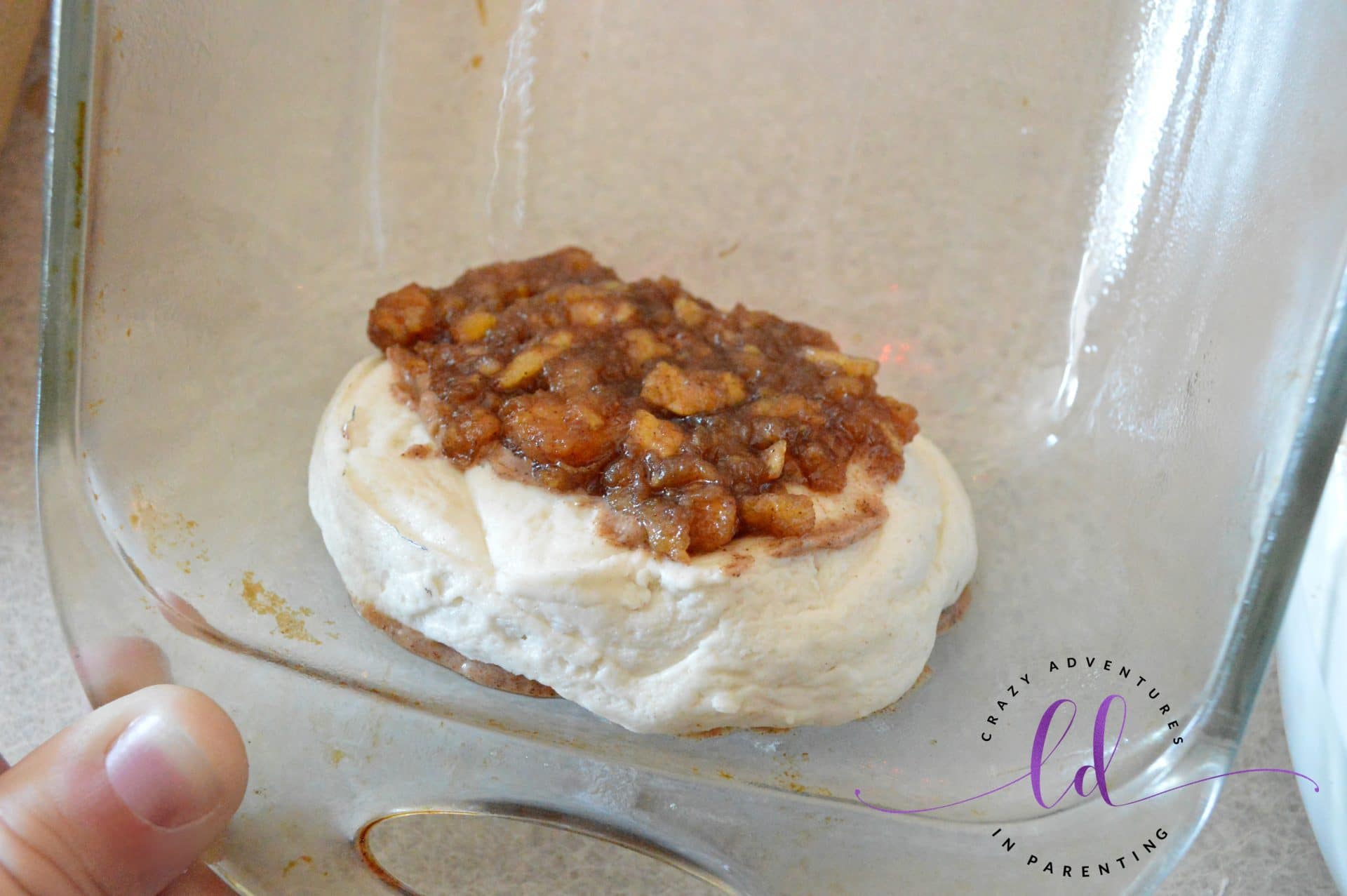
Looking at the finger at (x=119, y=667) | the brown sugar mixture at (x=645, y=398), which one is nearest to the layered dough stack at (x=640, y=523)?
the brown sugar mixture at (x=645, y=398)

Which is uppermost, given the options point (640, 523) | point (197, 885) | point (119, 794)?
point (640, 523)

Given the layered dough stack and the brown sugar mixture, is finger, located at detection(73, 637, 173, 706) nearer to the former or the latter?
the layered dough stack

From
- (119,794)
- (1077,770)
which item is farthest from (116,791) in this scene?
(1077,770)

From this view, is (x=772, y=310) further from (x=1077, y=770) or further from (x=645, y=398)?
(x=1077, y=770)

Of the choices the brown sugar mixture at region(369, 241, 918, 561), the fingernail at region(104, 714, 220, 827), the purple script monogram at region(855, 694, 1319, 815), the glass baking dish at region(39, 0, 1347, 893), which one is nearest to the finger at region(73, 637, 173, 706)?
the glass baking dish at region(39, 0, 1347, 893)

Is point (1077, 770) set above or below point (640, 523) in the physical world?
below

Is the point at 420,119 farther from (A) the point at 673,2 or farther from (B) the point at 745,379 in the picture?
(B) the point at 745,379
